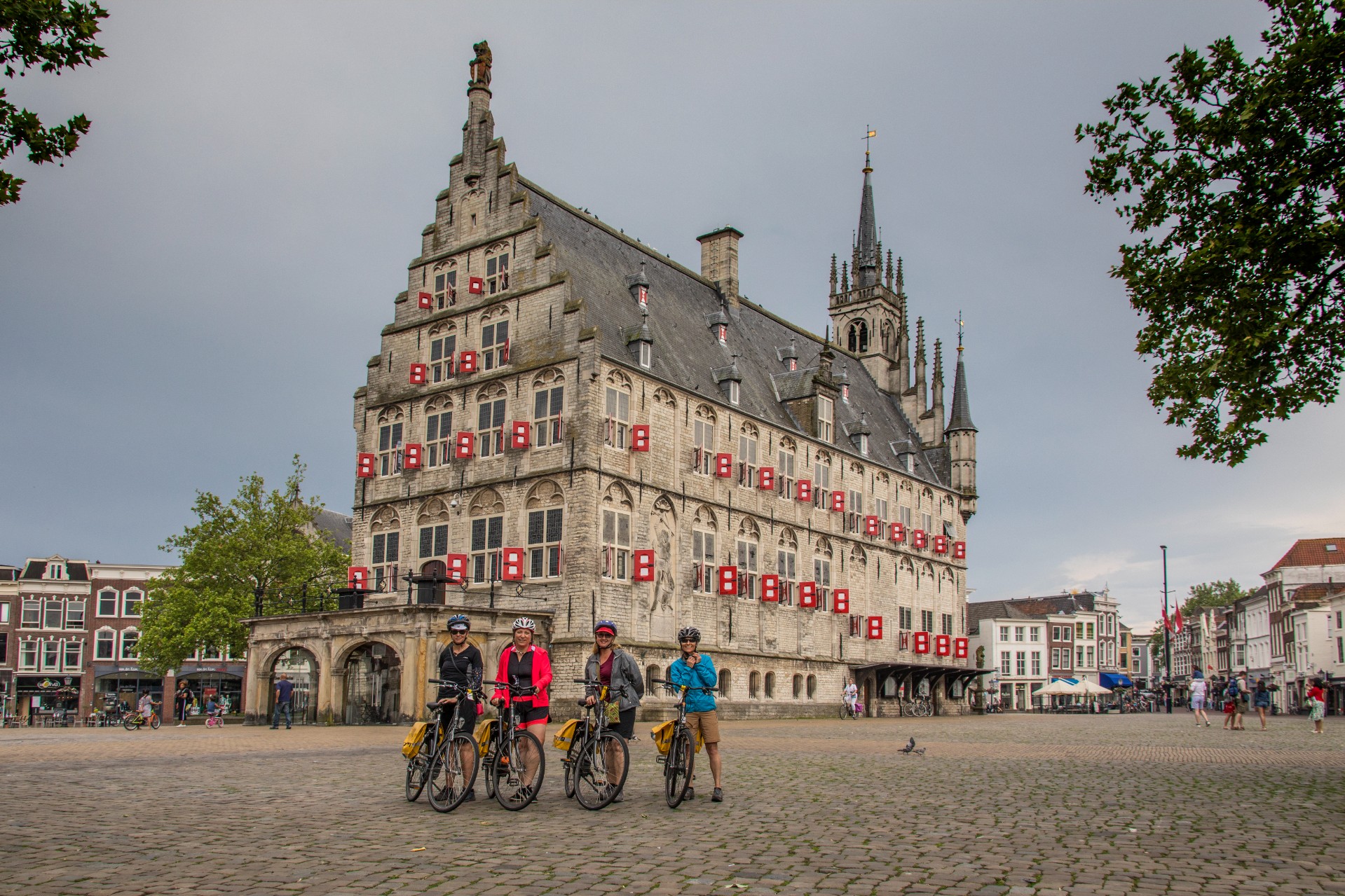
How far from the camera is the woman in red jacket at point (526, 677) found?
10.9 meters

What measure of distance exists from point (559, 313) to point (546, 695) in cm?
2653

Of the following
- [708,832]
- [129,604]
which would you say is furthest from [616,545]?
[129,604]

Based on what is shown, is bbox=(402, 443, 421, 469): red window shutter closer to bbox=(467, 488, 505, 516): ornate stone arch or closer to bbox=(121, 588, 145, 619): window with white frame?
bbox=(467, 488, 505, 516): ornate stone arch

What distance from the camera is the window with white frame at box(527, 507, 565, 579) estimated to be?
3525 cm

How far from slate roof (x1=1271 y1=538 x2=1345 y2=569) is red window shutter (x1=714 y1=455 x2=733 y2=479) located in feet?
198

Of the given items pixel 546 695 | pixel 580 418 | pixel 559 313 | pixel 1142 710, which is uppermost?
pixel 559 313

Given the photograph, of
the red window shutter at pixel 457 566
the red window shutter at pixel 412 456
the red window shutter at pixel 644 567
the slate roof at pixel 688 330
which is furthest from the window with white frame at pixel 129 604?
the red window shutter at pixel 644 567

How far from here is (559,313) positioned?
3678 cm

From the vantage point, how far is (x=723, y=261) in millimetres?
49969

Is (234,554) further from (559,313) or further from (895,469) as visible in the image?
(895,469)

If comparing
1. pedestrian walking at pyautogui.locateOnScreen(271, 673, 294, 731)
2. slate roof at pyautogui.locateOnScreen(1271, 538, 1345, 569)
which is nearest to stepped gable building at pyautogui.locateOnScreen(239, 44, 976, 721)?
pedestrian walking at pyautogui.locateOnScreen(271, 673, 294, 731)

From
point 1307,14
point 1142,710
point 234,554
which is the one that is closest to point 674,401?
point 234,554

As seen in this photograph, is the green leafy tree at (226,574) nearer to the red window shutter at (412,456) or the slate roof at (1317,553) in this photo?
the red window shutter at (412,456)

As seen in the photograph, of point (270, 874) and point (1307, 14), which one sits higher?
point (1307, 14)
